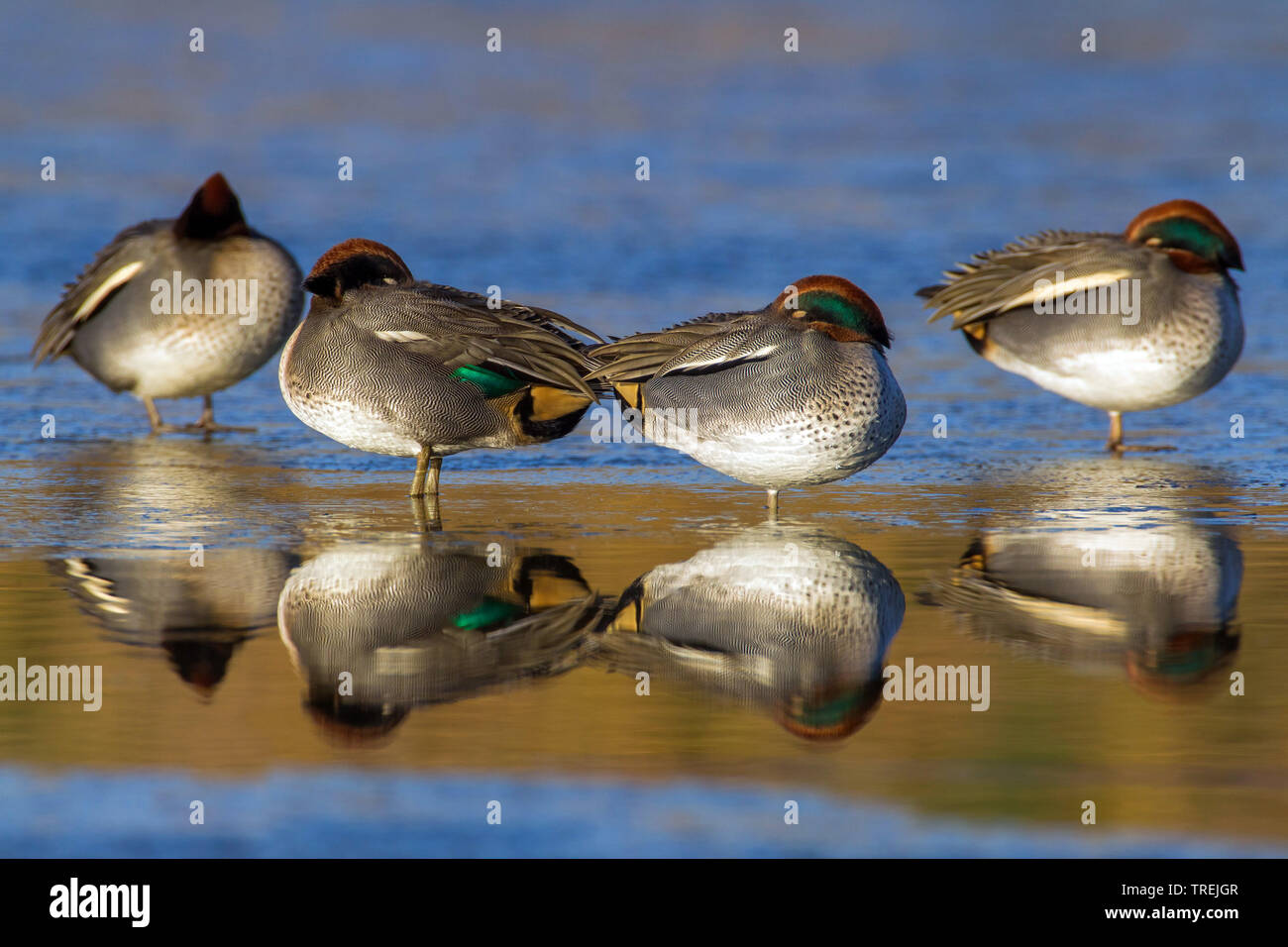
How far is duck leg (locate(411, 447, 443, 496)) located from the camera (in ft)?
25.5

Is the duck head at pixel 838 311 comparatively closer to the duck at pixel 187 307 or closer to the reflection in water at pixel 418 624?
the reflection in water at pixel 418 624

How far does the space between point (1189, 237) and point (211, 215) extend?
5519 mm

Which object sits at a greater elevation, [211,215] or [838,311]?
[211,215]

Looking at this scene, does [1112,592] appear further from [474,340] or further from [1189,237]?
[1189,237]

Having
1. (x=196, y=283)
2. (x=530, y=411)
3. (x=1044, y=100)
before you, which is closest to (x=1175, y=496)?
(x=530, y=411)

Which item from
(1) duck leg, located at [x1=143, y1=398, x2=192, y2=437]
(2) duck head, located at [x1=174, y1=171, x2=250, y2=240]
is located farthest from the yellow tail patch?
(1) duck leg, located at [x1=143, y1=398, x2=192, y2=437]

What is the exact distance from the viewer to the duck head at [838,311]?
277 inches

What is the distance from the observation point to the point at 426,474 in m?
7.89

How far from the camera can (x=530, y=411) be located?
25.2 ft

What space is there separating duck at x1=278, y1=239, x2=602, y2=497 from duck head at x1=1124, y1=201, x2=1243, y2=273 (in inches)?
138

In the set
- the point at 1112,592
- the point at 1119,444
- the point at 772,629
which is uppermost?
the point at 1119,444

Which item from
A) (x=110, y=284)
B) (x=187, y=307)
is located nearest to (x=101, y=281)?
(x=110, y=284)

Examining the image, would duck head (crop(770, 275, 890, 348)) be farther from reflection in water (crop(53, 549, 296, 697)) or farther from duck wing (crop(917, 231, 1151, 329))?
duck wing (crop(917, 231, 1151, 329))

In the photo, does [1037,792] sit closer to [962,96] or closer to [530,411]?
[530,411]
